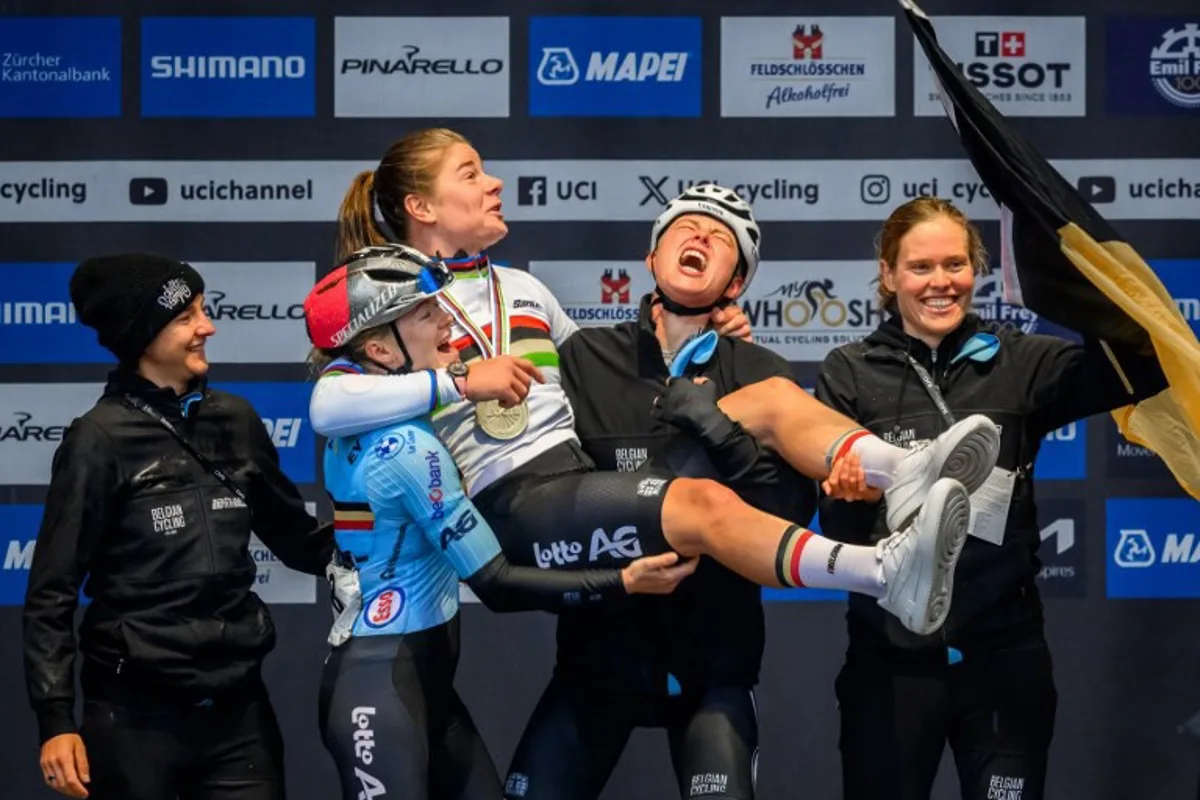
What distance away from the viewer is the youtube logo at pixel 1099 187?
175 inches

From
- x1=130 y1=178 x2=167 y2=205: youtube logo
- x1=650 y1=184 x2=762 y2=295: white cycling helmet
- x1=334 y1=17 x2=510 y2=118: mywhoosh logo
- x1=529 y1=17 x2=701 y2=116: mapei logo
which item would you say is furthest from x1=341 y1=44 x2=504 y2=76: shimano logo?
x1=650 y1=184 x2=762 y2=295: white cycling helmet

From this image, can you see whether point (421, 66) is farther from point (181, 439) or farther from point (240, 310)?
point (181, 439)

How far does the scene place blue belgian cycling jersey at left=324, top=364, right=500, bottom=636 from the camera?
281 cm

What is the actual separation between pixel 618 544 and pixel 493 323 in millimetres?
538

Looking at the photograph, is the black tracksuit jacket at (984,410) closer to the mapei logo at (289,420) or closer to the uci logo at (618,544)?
the uci logo at (618,544)

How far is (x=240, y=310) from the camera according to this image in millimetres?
4449

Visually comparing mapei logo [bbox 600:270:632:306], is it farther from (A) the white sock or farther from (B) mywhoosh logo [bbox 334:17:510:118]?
(A) the white sock

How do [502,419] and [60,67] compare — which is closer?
[502,419]

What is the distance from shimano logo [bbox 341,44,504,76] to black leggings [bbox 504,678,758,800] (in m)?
1.99

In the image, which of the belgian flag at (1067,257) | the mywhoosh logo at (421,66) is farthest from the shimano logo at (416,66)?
the belgian flag at (1067,257)

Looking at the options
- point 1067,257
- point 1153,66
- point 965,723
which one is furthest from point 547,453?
point 1153,66

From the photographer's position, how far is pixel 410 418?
2863mm

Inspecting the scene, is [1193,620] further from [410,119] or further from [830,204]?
[410,119]

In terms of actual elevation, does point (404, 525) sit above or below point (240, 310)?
below
